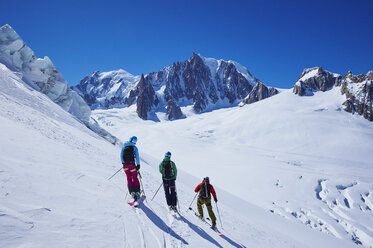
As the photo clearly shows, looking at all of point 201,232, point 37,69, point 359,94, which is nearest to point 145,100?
point 37,69

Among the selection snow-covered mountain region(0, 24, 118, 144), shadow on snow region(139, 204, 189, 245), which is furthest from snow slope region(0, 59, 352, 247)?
snow-covered mountain region(0, 24, 118, 144)

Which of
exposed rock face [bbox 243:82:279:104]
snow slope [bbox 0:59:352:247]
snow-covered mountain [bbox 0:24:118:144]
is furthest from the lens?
exposed rock face [bbox 243:82:279:104]

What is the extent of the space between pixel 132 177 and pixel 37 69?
138ft

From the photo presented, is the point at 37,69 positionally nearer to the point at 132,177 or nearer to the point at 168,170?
the point at 132,177

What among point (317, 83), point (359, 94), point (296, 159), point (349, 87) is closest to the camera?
point (296, 159)

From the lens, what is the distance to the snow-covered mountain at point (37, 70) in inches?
1377

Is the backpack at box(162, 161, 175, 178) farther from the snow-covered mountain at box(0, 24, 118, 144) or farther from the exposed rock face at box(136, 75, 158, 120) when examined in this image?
the exposed rock face at box(136, 75, 158, 120)

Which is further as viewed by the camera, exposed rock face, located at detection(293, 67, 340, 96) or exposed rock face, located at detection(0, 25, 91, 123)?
exposed rock face, located at detection(293, 67, 340, 96)

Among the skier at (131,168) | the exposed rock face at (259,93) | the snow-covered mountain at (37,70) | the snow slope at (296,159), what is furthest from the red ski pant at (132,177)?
the exposed rock face at (259,93)

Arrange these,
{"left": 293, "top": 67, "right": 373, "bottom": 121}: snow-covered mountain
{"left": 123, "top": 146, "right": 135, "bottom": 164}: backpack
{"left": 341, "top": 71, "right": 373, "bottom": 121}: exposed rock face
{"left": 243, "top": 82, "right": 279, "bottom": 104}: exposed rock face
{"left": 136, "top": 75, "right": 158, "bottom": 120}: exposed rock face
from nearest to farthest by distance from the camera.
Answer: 1. {"left": 123, "top": 146, "right": 135, "bottom": 164}: backpack
2. {"left": 341, "top": 71, "right": 373, "bottom": 121}: exposed rock face
3. {"left": 293, "top": 67, "right": 373, "bottom": 121}: snow-covered mountain
4. {"left": 243, "top": 82, "right": 279, "bottom": 104}: exposed rock face
5. {"left": 136, "top": 75, "right": 158, "bottom": 120}: exposed rock face

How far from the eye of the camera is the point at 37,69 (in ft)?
122

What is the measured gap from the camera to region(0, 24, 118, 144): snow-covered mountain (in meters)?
35.0

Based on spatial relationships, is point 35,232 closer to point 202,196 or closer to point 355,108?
point 202,196

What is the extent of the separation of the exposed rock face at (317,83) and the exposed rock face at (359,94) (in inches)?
305
